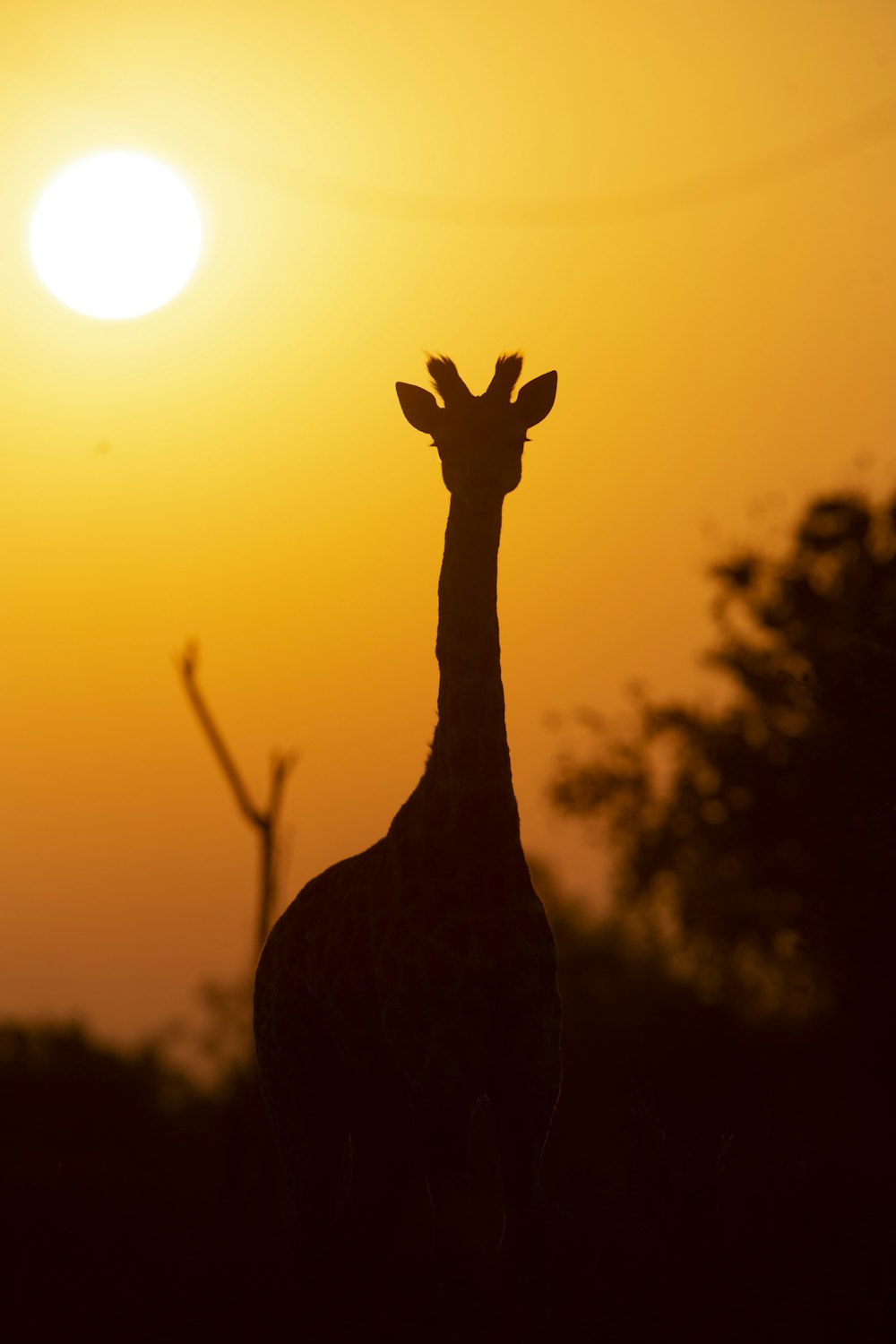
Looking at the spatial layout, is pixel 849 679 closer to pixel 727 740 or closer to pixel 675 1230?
pixel 675 1230

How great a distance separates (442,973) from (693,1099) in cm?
2051

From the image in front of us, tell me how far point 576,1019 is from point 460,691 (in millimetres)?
33404

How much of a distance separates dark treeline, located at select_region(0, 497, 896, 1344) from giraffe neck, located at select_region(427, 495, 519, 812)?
263 cm

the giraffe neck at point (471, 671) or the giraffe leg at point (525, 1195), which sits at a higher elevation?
the giraffe neck at point (471, 671)

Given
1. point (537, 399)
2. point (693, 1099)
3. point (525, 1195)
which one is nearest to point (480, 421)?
point (537, 399)

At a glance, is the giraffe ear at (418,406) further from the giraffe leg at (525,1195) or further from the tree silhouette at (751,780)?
the tree silhouette at (751,780)

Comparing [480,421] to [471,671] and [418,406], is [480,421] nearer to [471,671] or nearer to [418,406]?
[418,406]

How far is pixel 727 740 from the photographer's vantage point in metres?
35.8

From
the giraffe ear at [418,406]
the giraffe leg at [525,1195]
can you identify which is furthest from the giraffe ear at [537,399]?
the giraffe leg at [525,1195]

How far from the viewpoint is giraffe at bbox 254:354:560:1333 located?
8102 millimetres

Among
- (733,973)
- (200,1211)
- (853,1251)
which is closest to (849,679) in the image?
(853,1251)

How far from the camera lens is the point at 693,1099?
2744cm

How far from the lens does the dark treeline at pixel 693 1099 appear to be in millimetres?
9609

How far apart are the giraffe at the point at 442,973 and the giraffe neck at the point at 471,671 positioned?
0.4 inches
